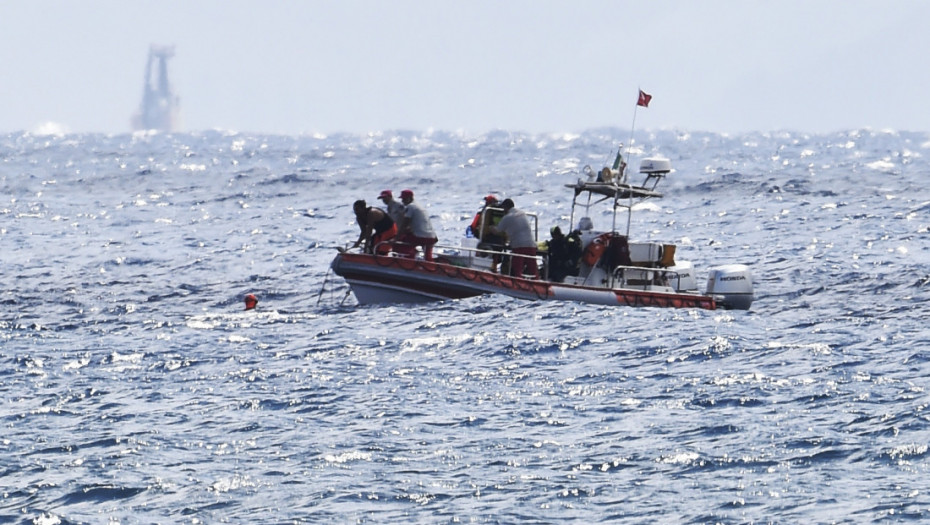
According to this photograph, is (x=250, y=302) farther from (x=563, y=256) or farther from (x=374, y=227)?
(x=563, y=256)

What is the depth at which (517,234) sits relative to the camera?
75.2ft

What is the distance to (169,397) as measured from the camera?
15992 mm

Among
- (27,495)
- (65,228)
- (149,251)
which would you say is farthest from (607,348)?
(65,228)

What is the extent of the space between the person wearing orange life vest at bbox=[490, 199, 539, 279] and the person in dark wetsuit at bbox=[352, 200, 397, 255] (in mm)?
1740

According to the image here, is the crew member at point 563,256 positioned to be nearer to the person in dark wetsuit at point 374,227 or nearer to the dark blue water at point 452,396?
the dark blue water at point 452,396

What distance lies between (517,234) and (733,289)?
389 cm

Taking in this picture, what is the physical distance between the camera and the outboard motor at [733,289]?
23875mm

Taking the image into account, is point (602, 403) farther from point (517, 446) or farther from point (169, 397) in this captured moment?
point (169, 397)

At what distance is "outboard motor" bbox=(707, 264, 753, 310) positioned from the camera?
940 inches

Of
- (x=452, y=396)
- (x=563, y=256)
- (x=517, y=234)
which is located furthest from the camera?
(x=563, y=256)

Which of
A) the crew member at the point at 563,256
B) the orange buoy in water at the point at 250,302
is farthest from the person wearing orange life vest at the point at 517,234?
the orange buoy in water at the point at 250,302

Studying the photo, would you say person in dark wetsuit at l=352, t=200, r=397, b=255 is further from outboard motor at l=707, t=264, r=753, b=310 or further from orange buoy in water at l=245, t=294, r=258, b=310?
outboard motor at l=707, t=264, r=753, b=310

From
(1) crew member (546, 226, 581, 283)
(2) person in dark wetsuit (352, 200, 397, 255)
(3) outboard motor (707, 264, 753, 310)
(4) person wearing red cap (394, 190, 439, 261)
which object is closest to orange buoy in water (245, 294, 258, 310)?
(2) person in dark wetsuit (352, 200, 397, 255)

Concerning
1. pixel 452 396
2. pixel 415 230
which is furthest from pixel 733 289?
pixel 452 396
